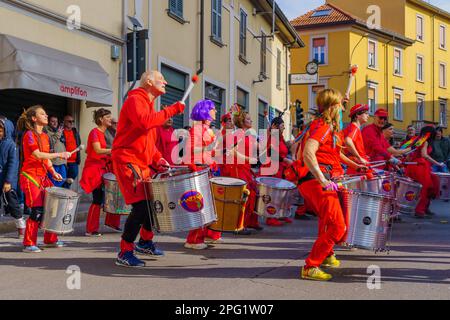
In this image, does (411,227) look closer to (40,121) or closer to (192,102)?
(40,121)

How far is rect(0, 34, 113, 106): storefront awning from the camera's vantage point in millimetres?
10406

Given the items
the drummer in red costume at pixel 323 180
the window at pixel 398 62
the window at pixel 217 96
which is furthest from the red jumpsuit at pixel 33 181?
A: the window at pixel 398 62

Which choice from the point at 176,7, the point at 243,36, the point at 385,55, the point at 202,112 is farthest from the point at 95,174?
the point at 385,55

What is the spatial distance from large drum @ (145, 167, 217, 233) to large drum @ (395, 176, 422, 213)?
442 cm

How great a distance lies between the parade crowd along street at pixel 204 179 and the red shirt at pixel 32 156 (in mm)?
12

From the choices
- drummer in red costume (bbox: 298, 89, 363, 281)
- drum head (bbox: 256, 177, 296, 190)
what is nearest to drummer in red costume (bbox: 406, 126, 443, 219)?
drum head (bbox: 256, 177, 296, 190)

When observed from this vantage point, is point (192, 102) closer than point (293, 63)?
Yes

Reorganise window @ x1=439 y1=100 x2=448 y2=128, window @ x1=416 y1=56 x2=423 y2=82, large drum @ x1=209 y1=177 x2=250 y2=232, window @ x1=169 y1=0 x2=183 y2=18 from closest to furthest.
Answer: large drum @ x1=209 y1=177 x2=250 y2=232, window @ x1=169 y1=0 x2=183 y2=18, window @ x1=416 y1=56 x2=423 y2=82, window @ x1=439 y1=100 x2=448 y2=128

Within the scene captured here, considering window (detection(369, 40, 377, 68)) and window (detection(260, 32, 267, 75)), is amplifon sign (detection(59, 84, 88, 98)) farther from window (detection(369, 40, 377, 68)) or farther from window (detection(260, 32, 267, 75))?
window (detection(369, 40, 377, 68))

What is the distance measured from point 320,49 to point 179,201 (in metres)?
38.7

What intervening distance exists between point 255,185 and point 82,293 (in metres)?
4.39

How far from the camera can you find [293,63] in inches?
1740

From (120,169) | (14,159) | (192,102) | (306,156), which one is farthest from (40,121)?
(192,102)
